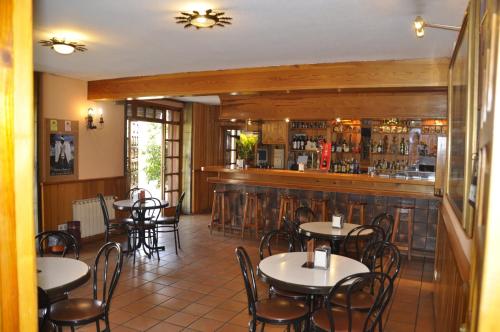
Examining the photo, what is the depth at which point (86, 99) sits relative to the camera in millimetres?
6777

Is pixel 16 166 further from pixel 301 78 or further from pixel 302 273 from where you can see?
pixel 301 78

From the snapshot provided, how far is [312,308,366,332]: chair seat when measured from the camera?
2605mm

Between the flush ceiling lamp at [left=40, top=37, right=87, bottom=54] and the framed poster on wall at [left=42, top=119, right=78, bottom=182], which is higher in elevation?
the flush ceiling lamp at [left=40, top=37, right=87, bottom=54]

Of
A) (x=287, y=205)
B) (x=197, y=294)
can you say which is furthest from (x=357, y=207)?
(x=197, y=294)

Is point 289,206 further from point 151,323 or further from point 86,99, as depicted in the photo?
point 86,99

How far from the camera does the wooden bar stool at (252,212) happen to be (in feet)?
22.5

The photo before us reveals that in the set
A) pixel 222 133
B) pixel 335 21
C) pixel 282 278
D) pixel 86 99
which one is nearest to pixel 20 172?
pixel 282 278

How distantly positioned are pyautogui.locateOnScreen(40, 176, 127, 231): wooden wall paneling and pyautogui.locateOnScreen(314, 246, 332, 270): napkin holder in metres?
4.91

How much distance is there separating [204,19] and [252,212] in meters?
4.43

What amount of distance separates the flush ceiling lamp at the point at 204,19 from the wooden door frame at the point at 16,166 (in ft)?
8.81

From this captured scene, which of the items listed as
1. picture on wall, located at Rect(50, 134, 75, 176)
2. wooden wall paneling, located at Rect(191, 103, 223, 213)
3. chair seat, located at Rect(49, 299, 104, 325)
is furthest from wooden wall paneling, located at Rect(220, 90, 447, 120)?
chair seat, located at Rect(49, 299, 104, 325)

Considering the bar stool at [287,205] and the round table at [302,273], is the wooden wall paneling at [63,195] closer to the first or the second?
A: the bar stool at [287,205]

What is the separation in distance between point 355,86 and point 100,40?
3011mm

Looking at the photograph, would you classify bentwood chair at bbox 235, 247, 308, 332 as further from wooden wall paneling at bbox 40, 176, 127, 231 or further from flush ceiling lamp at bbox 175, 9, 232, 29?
wooden wall paneling at bbox 40, 176, 127, 231
